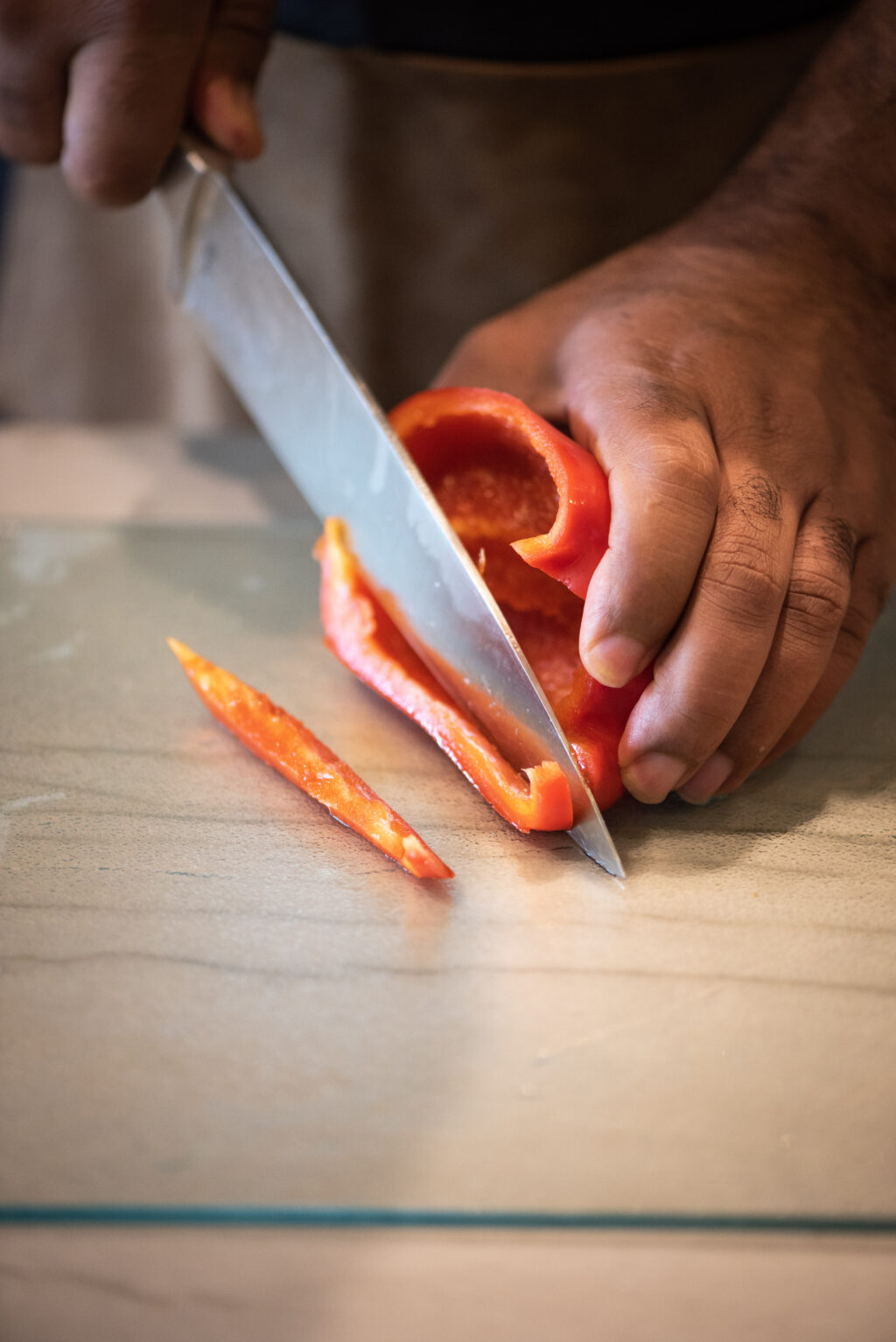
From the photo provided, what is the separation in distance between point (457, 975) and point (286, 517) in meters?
1.23

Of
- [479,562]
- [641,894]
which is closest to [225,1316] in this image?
[641,894]

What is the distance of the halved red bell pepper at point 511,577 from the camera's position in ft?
4.31

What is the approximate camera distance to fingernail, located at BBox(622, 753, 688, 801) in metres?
1.30

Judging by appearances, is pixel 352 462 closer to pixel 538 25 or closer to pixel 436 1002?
pixel 436 1002

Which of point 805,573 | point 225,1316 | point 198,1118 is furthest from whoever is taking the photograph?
point 805,573

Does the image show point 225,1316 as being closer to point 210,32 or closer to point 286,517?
point 286,517

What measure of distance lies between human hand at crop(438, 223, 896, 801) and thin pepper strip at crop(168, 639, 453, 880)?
0.28m

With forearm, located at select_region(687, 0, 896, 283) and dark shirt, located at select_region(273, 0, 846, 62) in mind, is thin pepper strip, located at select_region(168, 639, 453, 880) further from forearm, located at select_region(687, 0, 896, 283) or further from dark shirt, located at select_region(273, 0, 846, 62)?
dark shirt, located at select_region(273, 0, 846, 62)

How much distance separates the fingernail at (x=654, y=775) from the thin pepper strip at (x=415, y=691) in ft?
0.29

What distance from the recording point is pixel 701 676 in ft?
4.17

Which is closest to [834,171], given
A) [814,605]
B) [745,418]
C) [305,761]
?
[745,418]

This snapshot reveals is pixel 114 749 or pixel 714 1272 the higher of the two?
pixel 714 1272

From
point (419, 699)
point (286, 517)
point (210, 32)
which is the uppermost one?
point (210, 32)

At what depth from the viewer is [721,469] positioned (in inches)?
54.6
